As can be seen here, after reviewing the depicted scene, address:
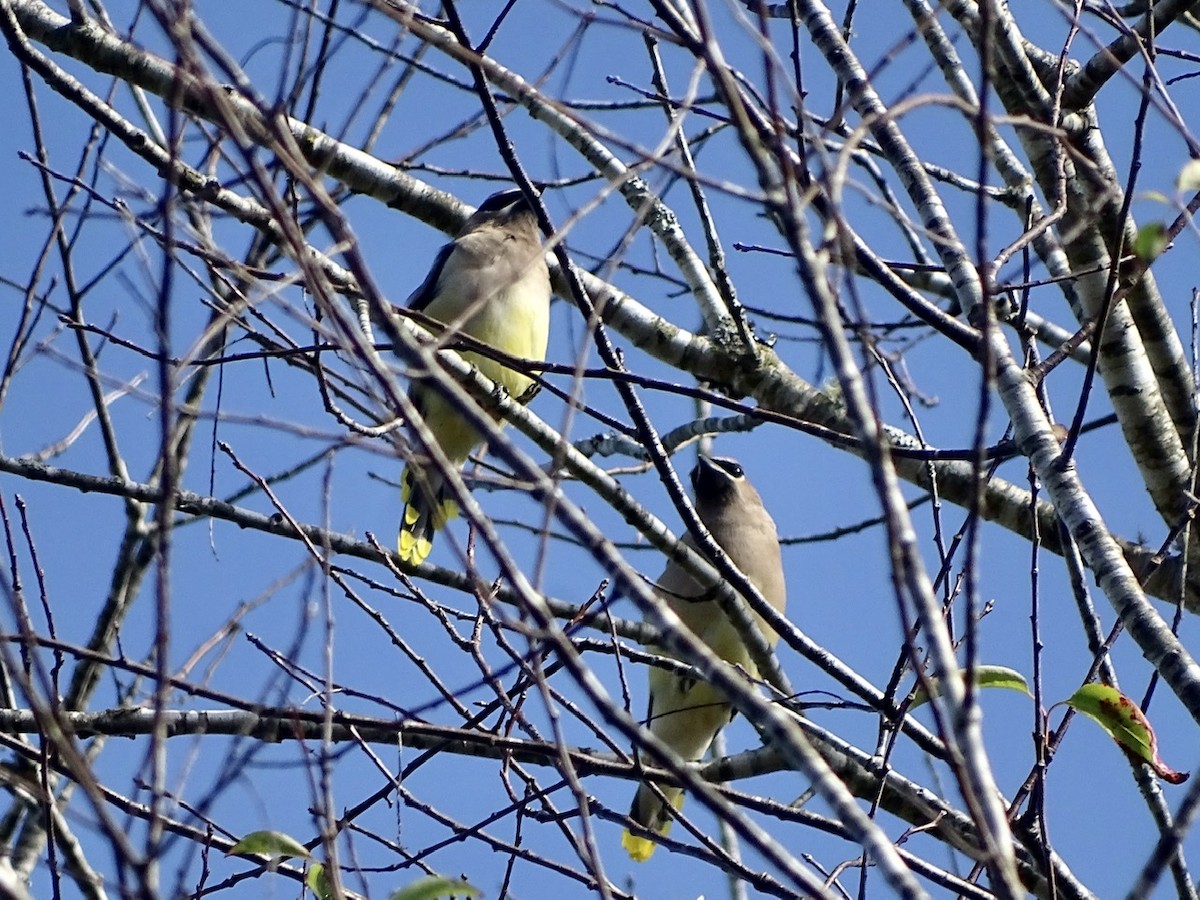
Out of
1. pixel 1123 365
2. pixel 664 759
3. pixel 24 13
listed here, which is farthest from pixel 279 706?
pixel 24 13

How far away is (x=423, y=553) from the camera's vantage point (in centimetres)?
528

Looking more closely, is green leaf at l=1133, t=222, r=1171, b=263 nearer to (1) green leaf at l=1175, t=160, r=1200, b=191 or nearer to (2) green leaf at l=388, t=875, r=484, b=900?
(1) green leaf at l=1175, t=160, r=1200, b=191

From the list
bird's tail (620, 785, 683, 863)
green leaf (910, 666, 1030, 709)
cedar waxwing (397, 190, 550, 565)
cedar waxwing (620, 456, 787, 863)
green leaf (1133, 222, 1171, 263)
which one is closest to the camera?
green leaf (1133, 222, 1171, 263)

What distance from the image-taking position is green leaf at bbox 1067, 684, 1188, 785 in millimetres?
2357

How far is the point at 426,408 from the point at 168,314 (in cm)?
404

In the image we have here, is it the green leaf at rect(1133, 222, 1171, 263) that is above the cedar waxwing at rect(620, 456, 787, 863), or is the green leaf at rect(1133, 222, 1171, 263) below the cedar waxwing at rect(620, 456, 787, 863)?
below

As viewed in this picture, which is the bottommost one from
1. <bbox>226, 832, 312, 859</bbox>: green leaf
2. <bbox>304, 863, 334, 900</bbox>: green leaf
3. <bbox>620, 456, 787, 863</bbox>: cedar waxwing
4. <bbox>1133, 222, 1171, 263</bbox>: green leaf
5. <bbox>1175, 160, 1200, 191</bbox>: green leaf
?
<bbox>304, 863, 334, 900</bbox>: green leaf

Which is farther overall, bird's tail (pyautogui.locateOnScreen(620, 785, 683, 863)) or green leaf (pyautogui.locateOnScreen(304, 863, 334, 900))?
bird's tail (pyautogui.locateOnScreen(620, 785, 683, 863))

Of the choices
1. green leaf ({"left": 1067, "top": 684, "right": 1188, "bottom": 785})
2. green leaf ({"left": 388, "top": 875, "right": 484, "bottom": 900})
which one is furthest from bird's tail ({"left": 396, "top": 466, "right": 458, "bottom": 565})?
green leaf ({"left": 388, "top": 875, "right": 484, "bottom": 900})

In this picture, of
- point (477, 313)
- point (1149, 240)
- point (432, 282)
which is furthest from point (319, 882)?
point (432, 282)

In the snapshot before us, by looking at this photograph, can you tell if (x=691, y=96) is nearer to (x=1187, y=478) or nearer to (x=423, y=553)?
(x=1187, y=478)

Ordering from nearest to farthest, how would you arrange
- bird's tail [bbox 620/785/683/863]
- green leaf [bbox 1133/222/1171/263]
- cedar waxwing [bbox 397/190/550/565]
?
green leaf [bbox 1133/222/1171/263] → bird's tail [bbox 620/785/683/863] → cedar waxwing [bbox 397/190/550/565]

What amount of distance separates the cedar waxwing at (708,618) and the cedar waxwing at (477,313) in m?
0.81

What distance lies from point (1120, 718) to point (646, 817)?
9.76 ft
